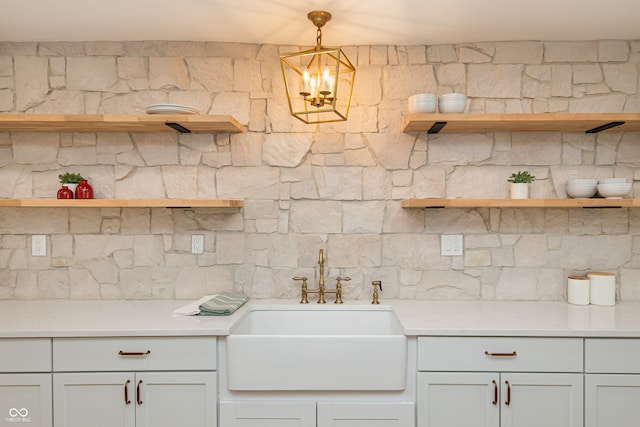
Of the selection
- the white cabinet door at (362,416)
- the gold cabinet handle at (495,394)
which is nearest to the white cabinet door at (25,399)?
the white cabinet door at (362,416)

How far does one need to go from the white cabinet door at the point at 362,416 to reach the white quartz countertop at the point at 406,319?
35cm

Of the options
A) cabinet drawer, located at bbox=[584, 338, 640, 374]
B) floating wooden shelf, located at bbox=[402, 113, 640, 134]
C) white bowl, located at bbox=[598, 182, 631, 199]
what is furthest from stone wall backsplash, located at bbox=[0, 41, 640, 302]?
cabinet drawer, located at bbox=[584, 338, 640, 374]

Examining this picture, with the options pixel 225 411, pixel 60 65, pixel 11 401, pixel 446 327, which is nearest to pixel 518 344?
pixel 446 327

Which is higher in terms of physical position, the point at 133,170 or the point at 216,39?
the point at 216,39

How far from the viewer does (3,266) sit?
251 cm

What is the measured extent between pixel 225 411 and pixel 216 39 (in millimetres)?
1972

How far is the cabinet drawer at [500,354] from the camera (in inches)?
72.7

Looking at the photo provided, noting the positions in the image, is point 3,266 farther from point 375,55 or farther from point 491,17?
point 491,17

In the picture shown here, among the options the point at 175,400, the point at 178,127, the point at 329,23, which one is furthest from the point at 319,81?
the point at 175,400

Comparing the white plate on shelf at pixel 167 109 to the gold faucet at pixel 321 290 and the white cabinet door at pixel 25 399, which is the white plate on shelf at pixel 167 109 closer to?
the gold faucet at pixel 321 290

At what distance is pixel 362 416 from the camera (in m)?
1.86

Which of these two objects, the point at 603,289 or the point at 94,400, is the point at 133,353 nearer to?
the point at 94,400

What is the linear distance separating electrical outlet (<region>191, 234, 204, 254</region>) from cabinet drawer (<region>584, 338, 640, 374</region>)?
1995 mm

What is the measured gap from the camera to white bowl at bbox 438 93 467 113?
224 centimetres
